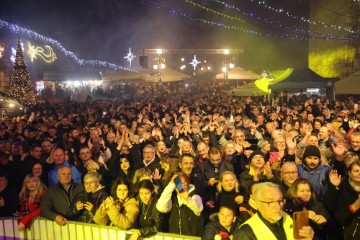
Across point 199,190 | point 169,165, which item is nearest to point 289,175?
point 199,190

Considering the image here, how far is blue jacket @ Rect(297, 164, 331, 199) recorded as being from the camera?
5.02m

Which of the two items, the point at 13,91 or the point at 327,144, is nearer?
the point at 327,144

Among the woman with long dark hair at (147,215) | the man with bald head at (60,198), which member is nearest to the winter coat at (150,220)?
the woman with long dark hair at (147,215)

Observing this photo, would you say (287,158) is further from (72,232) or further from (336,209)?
(72,232)

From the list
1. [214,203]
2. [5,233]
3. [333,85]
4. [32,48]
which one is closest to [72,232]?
[5,233]

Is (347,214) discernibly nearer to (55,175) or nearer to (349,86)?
(55,175)

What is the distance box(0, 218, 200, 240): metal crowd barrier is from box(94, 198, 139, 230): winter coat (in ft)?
0.26

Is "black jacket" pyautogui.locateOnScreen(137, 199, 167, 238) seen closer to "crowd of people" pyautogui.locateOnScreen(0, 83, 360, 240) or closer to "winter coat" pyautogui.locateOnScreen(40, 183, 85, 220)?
"crowd of people" pyautogui.locateOnScreen(0, 83, 360, 240)

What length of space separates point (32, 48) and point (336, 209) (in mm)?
33258

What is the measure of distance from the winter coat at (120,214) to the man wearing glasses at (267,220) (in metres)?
1.46

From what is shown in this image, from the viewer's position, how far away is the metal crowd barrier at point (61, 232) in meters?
4.03

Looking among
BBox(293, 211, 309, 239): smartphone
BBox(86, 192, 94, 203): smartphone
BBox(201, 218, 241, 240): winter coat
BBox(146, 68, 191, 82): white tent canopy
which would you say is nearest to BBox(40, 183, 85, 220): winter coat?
BBox(86, 192, 94, 203): smartphone

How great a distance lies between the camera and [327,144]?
303 inches

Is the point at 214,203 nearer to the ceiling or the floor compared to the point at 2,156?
nearer to the floor
